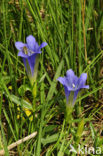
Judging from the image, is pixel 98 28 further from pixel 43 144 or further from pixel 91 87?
pixel 43 144

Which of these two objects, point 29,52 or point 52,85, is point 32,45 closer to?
point 29,52

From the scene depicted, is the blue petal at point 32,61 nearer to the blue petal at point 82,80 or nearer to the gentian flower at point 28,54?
the gentian flower at point 28,54

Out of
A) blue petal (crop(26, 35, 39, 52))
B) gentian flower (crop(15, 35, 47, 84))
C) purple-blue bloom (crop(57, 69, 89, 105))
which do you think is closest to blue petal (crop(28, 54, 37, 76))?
gentian flower (crop(15, 35, 47, 84))

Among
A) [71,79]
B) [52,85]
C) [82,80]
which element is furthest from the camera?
[52,85]

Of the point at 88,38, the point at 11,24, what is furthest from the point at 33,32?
the point at 88,38

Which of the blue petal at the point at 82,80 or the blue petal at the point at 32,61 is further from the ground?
the blue petal at the point at 32,61

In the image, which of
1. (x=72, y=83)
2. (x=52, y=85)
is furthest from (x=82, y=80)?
(x=52, y=85)

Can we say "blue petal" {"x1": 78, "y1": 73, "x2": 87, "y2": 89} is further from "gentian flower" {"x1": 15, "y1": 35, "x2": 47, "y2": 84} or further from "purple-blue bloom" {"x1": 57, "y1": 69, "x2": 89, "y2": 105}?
"gentian flower" {"x1": 15, "y1": 35, "x2": 47, "y2": 84}

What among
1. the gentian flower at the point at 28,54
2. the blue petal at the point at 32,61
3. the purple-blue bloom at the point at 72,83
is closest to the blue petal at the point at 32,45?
the gentian flower at the point at 28,54
